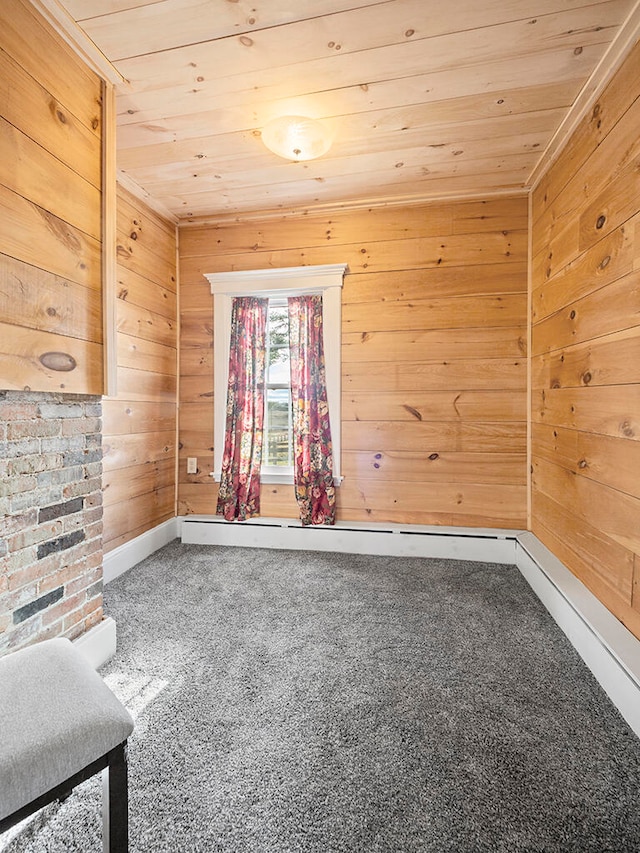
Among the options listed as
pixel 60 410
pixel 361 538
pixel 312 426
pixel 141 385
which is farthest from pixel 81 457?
pixel 361 538

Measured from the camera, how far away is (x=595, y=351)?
1.88 metres

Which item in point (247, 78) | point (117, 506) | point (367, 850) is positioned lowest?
point (367, 850)

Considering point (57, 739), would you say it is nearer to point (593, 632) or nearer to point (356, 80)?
point (593, 632)

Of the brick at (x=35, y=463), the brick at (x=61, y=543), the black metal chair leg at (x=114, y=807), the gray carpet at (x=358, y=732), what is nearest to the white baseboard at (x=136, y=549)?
the gray carpet at (x=358, y=732)

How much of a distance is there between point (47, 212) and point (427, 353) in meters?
2.28

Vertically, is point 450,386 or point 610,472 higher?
point 450,386

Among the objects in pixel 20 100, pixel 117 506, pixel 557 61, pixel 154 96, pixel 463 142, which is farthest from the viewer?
pixel 117 506

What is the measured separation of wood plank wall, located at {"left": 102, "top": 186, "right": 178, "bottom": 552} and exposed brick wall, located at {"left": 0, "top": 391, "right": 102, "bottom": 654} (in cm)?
94

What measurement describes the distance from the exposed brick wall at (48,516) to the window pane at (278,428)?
162 centimetres

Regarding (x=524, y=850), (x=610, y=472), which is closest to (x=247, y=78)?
(x=610, y=472)

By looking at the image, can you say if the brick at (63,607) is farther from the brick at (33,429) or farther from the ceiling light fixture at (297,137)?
the ceiling light fixture at (297,137)

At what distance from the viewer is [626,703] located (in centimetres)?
138

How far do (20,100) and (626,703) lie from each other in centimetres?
280

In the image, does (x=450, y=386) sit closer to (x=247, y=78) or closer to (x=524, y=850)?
(x=247, y=78)
